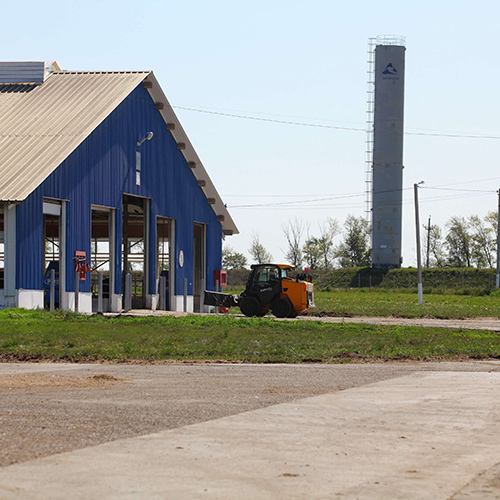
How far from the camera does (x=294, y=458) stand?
7965mm

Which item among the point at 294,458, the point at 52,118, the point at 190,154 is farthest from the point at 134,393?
the point at 190,154

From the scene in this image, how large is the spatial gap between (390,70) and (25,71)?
59072 mm

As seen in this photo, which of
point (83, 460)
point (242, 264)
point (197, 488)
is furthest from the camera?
point (242, 264)

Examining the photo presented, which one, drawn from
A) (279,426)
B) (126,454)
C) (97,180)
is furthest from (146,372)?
(97,180)

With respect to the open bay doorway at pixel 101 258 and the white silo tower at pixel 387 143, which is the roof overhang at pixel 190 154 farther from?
the white silo tower at pixel 387 143

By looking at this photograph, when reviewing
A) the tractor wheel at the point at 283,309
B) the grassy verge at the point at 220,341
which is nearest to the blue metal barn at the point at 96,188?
the grassy verge at the point at 220,341

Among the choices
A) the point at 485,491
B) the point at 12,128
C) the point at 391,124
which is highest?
the point at 391,124

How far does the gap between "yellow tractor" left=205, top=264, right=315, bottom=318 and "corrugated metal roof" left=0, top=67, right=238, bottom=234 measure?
6.59 metres

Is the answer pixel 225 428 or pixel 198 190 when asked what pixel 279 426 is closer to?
pixel 225 428

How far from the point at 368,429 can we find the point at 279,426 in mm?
942

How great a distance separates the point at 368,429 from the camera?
9562mm

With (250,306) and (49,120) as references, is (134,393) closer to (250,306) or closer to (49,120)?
(49,120)

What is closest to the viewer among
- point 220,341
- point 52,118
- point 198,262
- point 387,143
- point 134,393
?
point 134,393

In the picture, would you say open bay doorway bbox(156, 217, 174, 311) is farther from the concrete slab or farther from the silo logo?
the silo logo
